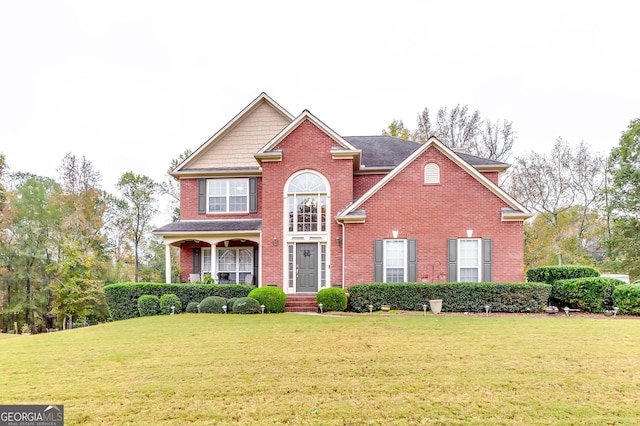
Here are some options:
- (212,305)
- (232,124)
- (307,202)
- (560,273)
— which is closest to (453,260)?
(560,273)

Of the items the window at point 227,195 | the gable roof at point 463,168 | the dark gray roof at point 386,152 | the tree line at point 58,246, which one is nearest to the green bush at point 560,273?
the gable roof at point 463,168

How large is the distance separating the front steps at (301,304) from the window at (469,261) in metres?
5.89

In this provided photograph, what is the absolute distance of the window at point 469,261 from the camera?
656 inches

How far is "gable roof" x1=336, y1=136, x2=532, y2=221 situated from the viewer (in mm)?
16484

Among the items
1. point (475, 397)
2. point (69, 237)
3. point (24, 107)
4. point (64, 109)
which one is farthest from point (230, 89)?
point (475, 397)

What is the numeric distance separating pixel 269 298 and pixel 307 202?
481 cm

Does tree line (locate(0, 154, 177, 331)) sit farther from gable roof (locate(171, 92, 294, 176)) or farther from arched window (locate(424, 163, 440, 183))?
arched window (locate(424, 163, 440, 183))

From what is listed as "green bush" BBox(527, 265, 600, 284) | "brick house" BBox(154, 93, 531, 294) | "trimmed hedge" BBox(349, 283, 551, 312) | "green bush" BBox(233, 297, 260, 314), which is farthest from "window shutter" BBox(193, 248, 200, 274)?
"green bush" BBox(527, 265, 600, 284)

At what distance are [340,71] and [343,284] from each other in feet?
54.0

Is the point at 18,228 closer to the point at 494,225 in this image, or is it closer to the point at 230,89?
the point at 230,89

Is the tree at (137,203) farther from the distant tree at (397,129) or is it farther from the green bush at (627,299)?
the green bush at (627,299)

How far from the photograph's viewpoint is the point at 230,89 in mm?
38719

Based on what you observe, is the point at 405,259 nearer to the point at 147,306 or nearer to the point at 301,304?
the point at 301,304

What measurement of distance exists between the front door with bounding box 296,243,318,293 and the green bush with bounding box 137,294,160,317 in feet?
18.9
